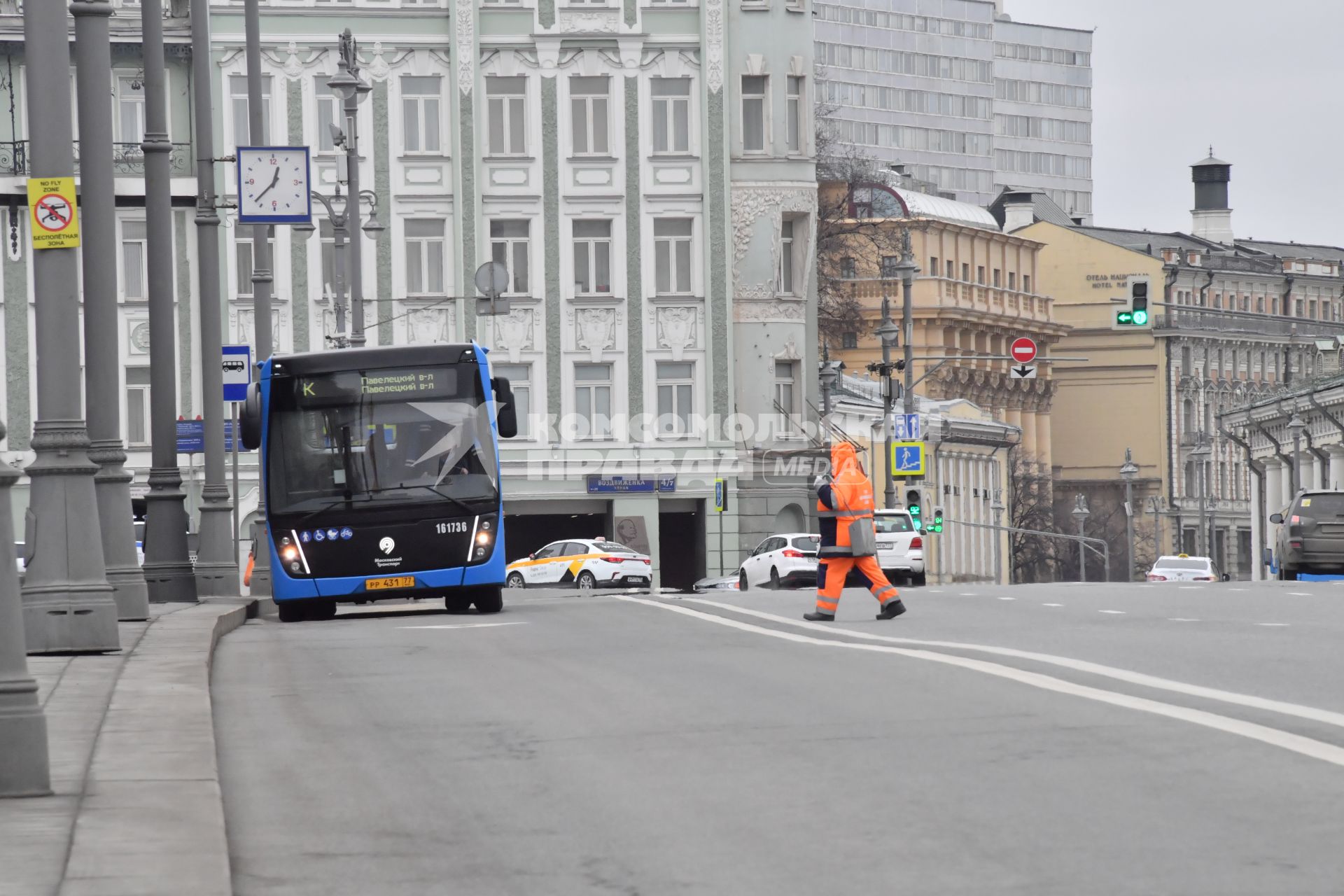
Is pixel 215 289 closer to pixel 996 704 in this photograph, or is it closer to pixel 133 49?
pixel 996 704

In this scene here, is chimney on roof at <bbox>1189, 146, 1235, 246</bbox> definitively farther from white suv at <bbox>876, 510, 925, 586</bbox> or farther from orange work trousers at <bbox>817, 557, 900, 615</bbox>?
orange work trousers at <bbox>817, 557, 900, 615</bbox>

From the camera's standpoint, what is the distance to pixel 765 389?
65.9 m

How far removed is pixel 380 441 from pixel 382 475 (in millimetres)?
349

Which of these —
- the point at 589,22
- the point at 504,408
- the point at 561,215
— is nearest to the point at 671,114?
the point at 589,22

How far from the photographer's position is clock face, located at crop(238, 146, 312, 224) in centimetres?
3316

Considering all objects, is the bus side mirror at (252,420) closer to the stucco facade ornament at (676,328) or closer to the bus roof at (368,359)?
the bus roof at (368,359)

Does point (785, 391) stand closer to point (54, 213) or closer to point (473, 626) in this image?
point (473, 626)

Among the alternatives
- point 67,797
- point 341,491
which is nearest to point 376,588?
point 341,491

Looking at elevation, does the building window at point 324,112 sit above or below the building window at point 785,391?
above

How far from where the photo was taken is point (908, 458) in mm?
57906

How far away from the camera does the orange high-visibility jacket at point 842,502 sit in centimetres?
2172

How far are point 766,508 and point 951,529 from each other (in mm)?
54156

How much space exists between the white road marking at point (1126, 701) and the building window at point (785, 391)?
4736 centimetres

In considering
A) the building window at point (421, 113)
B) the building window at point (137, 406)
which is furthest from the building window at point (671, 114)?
the building window at point (137, 406)
